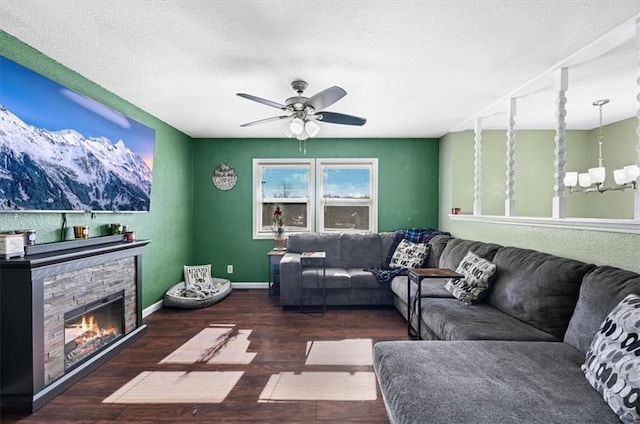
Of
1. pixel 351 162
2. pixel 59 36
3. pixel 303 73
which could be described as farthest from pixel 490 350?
pixel 351 162

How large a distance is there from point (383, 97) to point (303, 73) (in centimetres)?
99

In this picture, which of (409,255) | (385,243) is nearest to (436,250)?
(409,255)

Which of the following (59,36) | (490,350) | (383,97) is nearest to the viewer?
(490,350)

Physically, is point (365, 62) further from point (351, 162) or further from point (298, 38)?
point (351, 162)

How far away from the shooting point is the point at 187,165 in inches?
196

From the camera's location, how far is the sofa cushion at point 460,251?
312 cm

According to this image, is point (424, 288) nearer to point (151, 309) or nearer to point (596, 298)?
point (596, 298)

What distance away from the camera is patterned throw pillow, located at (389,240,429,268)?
4223mm

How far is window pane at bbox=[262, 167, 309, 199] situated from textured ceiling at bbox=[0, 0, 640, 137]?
1.71 meters

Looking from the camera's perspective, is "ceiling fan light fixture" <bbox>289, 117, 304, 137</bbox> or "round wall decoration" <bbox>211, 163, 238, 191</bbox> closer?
"ceiling fan light fixture" <bbox>289, 117, 304, 137</bbox>

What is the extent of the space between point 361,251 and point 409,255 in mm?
718

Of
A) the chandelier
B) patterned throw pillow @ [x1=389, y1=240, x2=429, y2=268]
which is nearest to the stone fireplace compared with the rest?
patterned throw pillow @ [x1=389, y1=240, x2=429, y2=268]

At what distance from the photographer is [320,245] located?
478 cm

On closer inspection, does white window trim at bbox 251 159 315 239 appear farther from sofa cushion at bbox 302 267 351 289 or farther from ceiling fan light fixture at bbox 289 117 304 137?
ceiling fan light fixture at bbox 289 117 304 137
